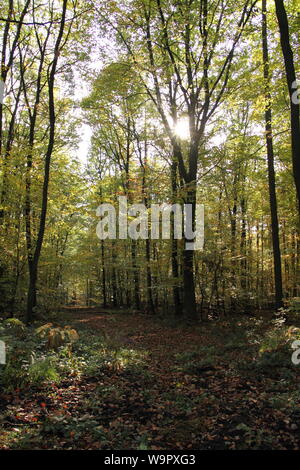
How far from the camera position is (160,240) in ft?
49.5

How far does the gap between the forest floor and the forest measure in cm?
3

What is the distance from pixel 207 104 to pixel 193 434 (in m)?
11.6

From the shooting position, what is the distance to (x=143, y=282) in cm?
2291

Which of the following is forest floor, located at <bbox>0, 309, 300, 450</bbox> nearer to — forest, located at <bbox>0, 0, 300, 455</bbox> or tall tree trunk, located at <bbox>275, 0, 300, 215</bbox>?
forest, located at <bbox>0, 0, 300, 455</bbox>

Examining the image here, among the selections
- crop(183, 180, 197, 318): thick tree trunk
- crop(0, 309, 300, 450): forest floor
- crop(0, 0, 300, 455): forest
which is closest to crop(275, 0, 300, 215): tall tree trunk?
crop(0, 0, 300, 455): forest

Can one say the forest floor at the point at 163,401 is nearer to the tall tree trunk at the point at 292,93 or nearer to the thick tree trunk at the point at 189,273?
the thick tree trunk at the point at 189,273

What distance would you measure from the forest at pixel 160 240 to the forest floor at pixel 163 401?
31mm

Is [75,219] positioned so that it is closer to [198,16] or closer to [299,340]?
[198,16]

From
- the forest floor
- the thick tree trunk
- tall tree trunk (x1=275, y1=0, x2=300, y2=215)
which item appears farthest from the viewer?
the thick tree trunk

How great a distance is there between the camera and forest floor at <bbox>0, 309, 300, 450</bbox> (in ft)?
13.3

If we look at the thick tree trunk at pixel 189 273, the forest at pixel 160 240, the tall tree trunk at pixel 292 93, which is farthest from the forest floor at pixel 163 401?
the tall tree trunk at pixel 292 93

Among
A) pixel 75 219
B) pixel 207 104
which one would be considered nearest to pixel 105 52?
pixel 207 104

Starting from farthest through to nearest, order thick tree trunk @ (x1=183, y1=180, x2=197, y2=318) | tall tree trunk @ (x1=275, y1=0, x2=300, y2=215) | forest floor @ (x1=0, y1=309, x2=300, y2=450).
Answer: thick tree trunk @ (x1=183, y1=180, x2=197, y2=318) → tall tree trunk @ (x1=275, y1=0, x2=300, y2=215) → forest floor @ (x1=0, y1=309, x2=300, y2=450)

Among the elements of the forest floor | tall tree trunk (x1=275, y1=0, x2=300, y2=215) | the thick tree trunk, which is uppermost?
tall tree trunk (x1=275, y1=0, x2=300, y2=215)
